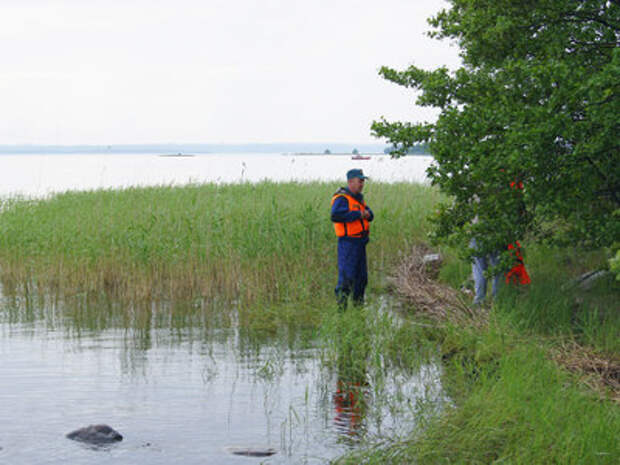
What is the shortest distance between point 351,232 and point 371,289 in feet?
11.2

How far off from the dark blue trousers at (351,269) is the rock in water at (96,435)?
4.09 m

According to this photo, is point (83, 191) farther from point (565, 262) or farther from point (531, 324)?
point (531, 324)

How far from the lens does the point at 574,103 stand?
7867 millimetres

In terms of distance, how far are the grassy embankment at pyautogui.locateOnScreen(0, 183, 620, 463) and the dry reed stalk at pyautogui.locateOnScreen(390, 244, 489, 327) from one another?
0.92 feet

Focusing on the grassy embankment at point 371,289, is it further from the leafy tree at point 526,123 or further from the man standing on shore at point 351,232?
the leafy tree at point 526,123

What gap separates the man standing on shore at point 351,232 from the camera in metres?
9.91

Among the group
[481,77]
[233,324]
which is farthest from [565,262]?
[233,324]

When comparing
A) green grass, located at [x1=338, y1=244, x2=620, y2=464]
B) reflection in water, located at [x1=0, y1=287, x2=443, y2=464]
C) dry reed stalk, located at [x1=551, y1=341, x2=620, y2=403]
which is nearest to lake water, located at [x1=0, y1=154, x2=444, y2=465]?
reflection in water, located at [x1=0, y1=287, x2=443, y2=464]

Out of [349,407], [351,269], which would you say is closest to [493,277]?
[351,269]

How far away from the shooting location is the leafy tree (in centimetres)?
776

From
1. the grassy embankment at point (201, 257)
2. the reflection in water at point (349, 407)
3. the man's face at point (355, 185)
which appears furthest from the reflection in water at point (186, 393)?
the man's face at point (355, 185)

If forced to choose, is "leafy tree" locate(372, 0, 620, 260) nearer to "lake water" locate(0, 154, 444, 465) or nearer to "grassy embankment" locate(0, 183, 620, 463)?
"grassy embankment" locate(0, 183, 620, 463)

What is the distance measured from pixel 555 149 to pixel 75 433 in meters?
5.65

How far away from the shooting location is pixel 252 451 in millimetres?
6270
